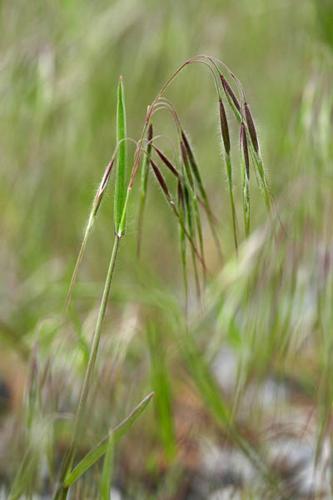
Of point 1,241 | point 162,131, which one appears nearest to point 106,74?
point 162,131

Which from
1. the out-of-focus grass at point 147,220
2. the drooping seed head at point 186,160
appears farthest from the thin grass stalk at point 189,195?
the out-of-focus grass at point 147,220

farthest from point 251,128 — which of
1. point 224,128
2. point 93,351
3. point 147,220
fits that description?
point 147,220

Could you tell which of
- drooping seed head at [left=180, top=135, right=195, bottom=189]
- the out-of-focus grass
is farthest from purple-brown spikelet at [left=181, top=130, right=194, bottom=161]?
the out-of-focus grass

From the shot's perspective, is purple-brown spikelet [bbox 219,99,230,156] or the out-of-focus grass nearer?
purple-brown spikelet [bbox 219,99,230,156]

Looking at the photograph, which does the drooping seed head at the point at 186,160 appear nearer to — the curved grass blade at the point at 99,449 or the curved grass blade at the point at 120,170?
the curved grass blade at the point at 120,170

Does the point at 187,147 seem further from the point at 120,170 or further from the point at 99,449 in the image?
the point at 99,449

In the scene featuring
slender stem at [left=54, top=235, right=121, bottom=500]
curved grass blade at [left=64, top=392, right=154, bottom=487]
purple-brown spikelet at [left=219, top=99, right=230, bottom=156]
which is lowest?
curved grass blade at [left=64, top=392, right=154, bottom=487]

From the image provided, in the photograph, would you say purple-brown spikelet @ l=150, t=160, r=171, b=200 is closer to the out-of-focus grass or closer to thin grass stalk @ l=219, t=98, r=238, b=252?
thin grass stalk @ l=219, t=98, r=238, b=252

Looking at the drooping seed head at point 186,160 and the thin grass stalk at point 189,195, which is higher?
the drooping seed head at point 186,160
